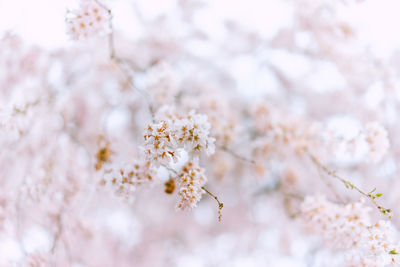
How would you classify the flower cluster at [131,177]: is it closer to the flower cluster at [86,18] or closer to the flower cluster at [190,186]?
the flower cluster at [190,186]

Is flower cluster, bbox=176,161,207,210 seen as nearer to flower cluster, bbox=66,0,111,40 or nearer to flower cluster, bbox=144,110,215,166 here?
flower cluster, bbox=144,110,215,166

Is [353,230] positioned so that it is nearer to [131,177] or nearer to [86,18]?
[131,177]

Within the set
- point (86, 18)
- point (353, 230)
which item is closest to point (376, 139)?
point (353, 230)

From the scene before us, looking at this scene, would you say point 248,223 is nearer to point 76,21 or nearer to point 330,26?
point 330,26

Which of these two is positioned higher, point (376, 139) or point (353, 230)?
point (376, 139)

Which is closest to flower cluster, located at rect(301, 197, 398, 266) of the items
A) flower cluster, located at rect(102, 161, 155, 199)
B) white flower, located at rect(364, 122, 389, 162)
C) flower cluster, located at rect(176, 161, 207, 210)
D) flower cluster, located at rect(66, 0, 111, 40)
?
white flower, located at rect(364, 122, 389, 162)

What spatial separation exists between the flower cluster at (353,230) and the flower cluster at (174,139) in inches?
25.1

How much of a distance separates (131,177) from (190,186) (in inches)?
10.9

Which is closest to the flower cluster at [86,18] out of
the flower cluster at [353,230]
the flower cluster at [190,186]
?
the flower cluster at [190,186]

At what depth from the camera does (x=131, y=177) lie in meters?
1.30

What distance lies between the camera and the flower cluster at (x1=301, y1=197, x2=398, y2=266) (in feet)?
3.91

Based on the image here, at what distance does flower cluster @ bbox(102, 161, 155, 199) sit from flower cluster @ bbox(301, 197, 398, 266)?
724 millimetres

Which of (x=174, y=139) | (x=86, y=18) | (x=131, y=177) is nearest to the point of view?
(x=174, y=139)

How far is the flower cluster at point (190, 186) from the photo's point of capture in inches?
44.2
